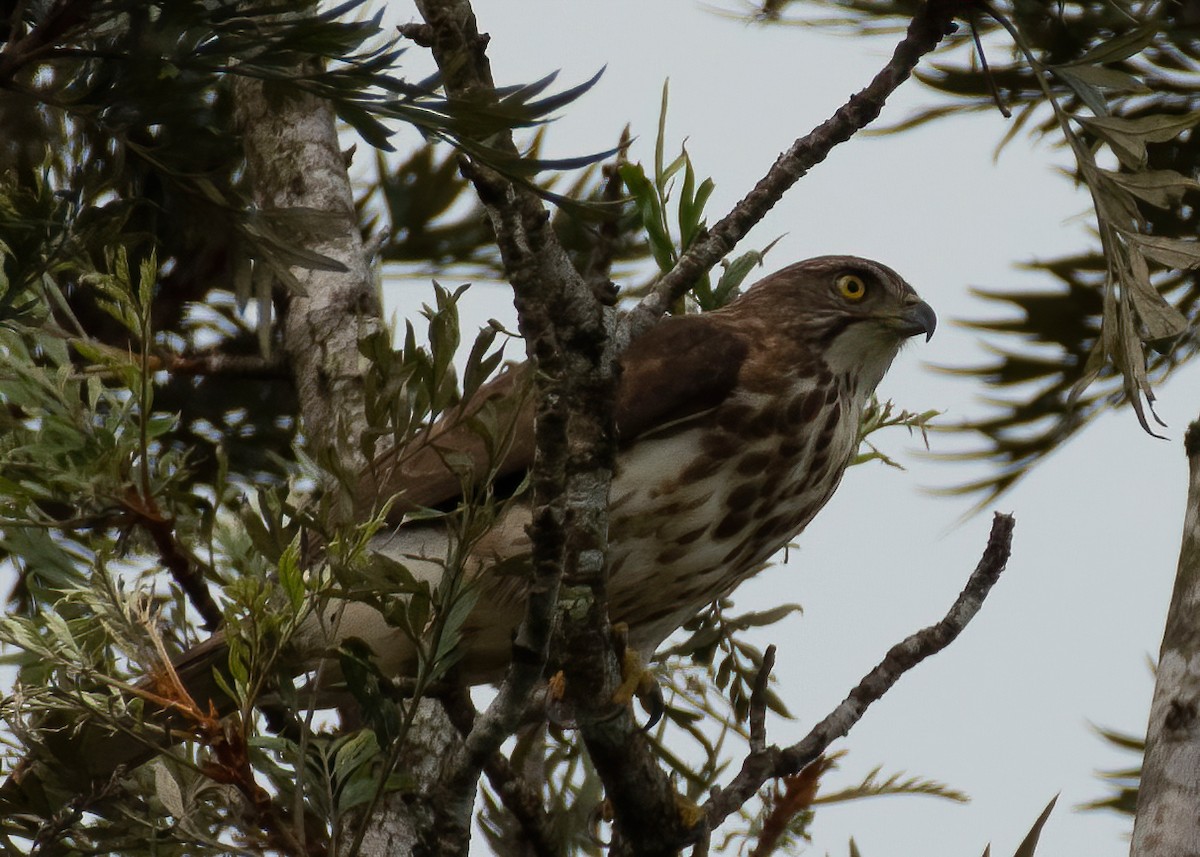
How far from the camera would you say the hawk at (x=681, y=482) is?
3643 millimetres

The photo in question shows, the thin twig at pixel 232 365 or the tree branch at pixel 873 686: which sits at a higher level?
the thin twig at pixel 232 365

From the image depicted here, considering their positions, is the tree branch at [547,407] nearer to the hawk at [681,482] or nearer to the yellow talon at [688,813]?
the yellow talon at [688,813]

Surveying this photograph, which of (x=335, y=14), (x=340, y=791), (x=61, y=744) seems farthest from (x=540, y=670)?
(x=335, y=14)

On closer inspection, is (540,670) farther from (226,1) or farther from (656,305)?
(226,1)

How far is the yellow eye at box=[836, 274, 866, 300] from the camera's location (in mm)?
4668

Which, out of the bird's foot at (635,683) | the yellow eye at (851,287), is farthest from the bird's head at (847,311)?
the bird's foot at (635,683)

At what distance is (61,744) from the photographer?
9.04ft

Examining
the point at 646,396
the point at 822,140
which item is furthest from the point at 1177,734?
the point at 646,396

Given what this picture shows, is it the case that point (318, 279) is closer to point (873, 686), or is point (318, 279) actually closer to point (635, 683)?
point (635, 683)

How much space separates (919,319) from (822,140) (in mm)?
1809

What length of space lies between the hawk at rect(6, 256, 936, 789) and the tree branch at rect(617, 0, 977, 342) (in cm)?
99

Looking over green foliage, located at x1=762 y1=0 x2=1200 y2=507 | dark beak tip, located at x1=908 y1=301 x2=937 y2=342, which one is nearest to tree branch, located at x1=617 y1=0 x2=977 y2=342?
green foliage, located at x1=762 y1=0 x2=1200 y2=507

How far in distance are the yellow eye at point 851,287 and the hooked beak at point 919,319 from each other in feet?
0.54

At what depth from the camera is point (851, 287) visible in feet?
15.4
